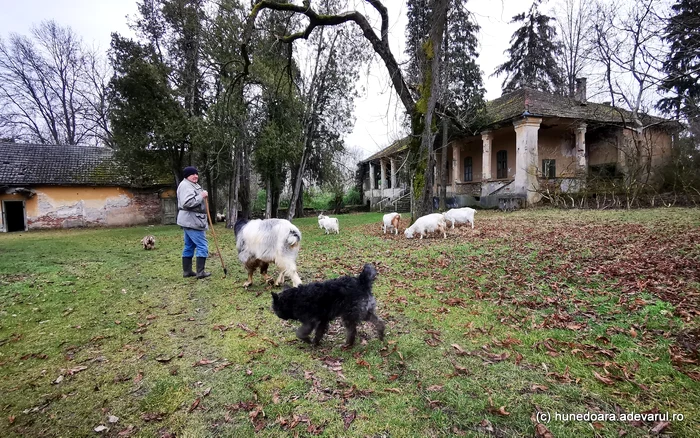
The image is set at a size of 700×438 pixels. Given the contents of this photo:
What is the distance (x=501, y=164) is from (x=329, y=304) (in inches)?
908

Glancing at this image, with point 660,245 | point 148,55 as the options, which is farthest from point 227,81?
point 660,245

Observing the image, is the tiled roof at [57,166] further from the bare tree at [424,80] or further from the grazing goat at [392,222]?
the grazing goat at [392,222]

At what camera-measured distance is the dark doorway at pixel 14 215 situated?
2190cm

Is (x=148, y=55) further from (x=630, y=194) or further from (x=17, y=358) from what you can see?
(x=630, y=194)

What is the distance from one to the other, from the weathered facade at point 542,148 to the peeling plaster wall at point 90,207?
68.4 feet

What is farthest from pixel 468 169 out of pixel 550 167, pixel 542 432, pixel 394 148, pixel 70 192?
pixel 70 192

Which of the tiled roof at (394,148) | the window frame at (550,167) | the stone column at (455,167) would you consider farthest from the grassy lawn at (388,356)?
the stone column at (455,167)

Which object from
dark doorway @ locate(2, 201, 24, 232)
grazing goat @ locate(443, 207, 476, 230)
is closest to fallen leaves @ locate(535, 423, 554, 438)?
grazing goat @ locate(443, 207, 476, 230)

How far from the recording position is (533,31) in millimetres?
26203

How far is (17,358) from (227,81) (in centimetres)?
1419

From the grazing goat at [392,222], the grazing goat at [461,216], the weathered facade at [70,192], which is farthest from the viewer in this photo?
the weathered facade at [70,192]

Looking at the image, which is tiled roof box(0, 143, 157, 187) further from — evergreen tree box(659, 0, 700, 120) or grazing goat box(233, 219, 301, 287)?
evergreen tree box(659, 0, 700, 120)

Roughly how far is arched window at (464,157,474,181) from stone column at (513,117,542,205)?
6.57 m

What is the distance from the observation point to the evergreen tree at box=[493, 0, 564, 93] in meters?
26.1
